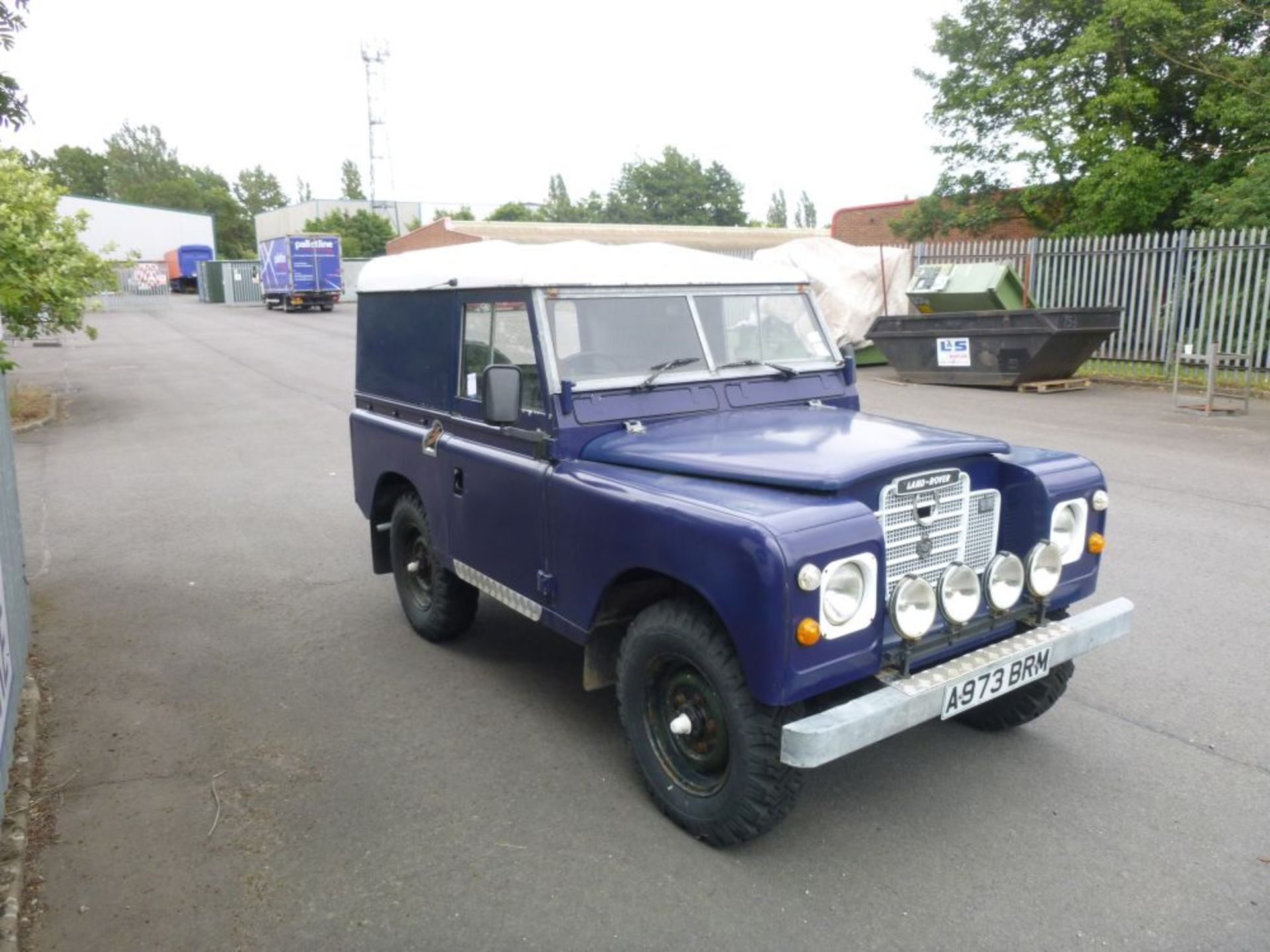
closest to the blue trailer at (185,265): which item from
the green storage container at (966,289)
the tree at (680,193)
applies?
the tree at (680,193)

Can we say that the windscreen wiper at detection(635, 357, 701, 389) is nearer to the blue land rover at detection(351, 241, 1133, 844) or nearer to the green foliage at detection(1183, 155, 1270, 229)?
the blue land rover at detection(351, 241, 1133, 844)

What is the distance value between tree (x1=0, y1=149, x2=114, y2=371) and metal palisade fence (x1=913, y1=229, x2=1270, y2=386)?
51.1 feet

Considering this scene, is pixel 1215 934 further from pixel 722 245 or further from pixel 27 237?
pixel 722 245

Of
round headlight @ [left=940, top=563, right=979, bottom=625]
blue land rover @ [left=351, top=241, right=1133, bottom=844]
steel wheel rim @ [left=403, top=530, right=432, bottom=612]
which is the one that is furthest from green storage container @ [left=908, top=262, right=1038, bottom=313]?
round headlight @ [left=940, top=563, right=979, bottom=625]

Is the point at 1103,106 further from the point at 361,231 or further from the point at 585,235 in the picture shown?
the point at 361,231

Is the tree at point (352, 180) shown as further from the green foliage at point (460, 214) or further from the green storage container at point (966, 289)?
the green storage container at point (966, 289)

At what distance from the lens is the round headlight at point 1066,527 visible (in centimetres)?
377

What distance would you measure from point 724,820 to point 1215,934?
151cm

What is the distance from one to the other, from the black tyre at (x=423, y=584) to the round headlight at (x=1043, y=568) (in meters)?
2.83

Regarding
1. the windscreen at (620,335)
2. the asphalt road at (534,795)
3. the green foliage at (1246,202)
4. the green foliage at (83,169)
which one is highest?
the green foliage at (83,169)

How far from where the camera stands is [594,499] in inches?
146

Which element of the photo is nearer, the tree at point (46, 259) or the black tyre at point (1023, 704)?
the black tyre at point (1023, 704)

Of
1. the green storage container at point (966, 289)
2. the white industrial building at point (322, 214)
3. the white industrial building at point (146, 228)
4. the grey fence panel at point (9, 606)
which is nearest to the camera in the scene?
the grey fence panel at point (9, 606)

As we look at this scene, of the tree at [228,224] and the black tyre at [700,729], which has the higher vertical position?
the tree at [228,224]
